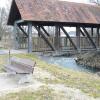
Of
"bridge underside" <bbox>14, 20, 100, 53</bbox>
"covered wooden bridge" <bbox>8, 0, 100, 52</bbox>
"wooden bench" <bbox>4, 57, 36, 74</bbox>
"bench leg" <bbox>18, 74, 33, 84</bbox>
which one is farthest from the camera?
"bridge underside" <bbox>14, 20, 100, 53</bbox>

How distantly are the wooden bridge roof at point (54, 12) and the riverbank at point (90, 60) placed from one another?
12.8 ft

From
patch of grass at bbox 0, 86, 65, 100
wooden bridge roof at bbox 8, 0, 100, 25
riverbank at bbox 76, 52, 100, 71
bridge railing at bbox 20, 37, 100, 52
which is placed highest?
wooden bridge roof at bbox 8, 0, 100, 25

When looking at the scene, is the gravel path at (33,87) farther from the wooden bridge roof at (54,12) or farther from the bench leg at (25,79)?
the wooden bridge roof at (54,12)

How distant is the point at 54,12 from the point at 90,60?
6.71 metres

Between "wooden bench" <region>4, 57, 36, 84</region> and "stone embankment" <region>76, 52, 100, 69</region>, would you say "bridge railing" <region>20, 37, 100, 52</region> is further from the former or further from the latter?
"wooden bench" <region>4, 57, 36, 84</region>

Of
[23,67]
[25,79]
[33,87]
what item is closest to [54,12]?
[23,67]

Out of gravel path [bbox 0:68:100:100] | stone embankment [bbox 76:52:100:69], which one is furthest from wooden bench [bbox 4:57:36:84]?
stone embankment [bbox 76:52:100:69]

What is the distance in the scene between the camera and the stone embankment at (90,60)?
24.3 metres

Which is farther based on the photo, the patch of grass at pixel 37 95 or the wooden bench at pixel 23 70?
the wooden bench at pixel 23 70

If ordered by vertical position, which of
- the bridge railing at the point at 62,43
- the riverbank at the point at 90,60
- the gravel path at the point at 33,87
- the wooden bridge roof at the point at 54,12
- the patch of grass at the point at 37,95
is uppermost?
the wooden bridge roof at the point at 54,12

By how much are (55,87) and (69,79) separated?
4.82ft

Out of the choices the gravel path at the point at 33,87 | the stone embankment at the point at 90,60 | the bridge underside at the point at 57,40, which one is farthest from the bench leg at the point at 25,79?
the stone embankment at the point at 90,60

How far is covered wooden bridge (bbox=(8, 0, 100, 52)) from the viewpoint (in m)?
19.2

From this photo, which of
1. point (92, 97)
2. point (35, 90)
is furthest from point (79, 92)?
point (35, 90)
